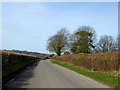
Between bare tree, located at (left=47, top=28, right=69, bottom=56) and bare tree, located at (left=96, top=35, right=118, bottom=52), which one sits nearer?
bare tree, located at (left=96, top=35, right=118, bottom=52)

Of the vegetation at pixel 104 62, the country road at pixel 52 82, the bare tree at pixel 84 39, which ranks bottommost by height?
the country road at pixel 52 82

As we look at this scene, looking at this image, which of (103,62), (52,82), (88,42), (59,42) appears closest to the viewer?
(52,82)

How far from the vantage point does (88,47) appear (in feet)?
144

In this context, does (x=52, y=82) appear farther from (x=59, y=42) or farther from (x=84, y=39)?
(x=59, y=42)

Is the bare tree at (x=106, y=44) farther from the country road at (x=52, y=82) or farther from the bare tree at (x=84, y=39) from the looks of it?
the country road at (x=52, y=82)

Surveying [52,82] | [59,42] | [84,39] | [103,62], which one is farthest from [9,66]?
Result: [59,42]

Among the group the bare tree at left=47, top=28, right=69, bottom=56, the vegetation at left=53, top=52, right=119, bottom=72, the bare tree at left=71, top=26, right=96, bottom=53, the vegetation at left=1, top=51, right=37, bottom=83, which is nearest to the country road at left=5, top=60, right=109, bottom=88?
the vegetation at left=1, top=51, right=37, bottom=83

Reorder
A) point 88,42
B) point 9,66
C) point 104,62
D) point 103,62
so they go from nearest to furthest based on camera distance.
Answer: point 104,62
point 103,62
point 9,66
point 88,42

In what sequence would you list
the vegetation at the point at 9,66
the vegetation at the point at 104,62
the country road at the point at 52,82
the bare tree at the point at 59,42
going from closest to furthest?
the country road at the point at 52,82 → the vegetation at the point at 9,66 → the vegetation at the point at 104,62 → the bare tree at the point at 59,42

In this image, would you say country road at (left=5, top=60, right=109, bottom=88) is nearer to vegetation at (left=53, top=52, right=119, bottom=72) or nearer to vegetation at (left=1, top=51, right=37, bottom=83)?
vegetation at (left=1, top=51, right=37, bottom=83)

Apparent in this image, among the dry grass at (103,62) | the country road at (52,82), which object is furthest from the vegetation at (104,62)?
the country road at (52,82)

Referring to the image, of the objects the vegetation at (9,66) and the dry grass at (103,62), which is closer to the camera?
the vegetation at (9,66)

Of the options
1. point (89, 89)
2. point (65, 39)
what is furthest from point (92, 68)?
point (65, 39)

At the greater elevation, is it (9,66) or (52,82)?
(9,66)
